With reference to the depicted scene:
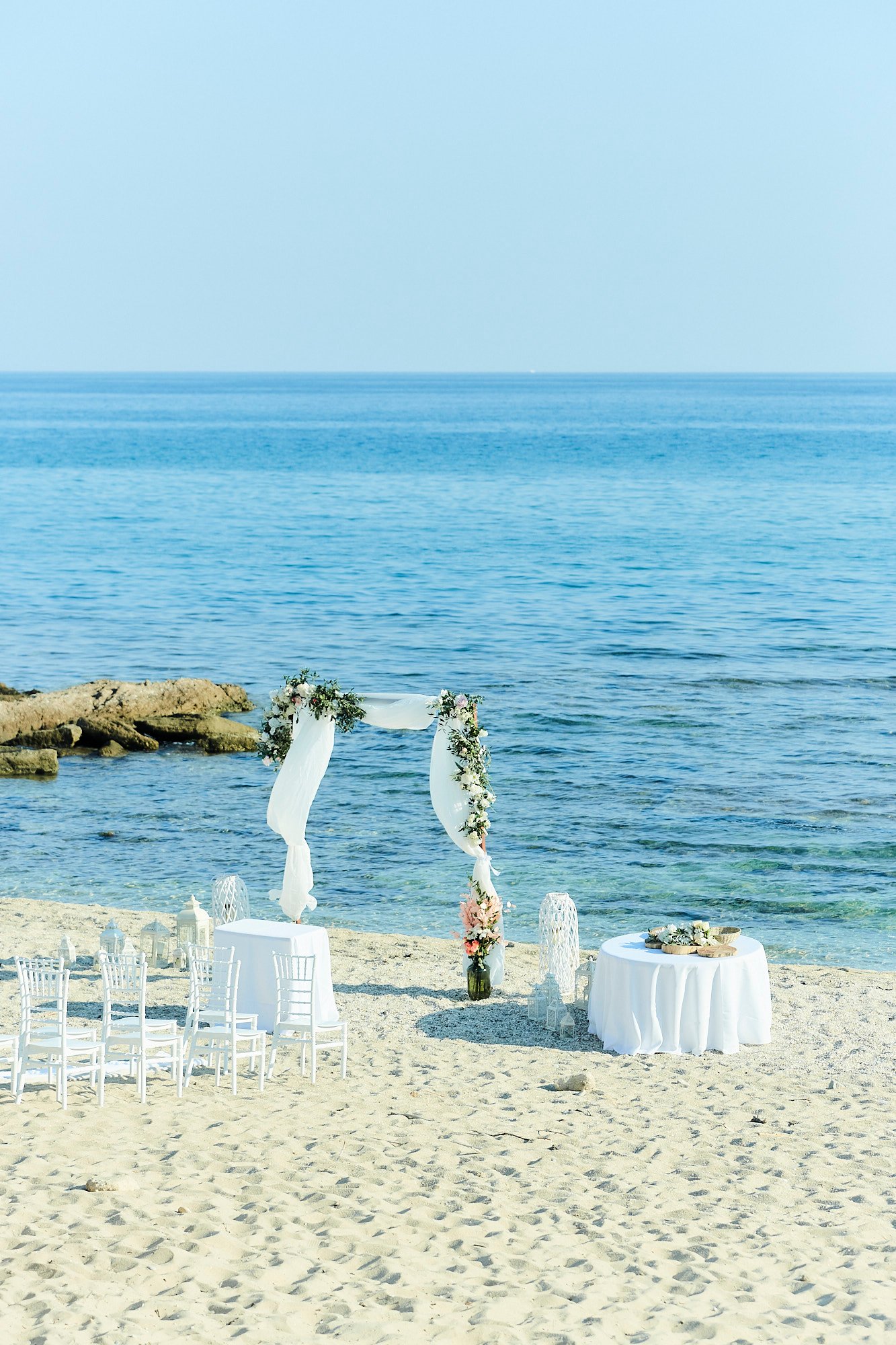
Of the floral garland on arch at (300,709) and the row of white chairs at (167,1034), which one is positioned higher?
the floral garland on arch at (300,709)

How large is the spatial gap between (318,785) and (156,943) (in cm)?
238

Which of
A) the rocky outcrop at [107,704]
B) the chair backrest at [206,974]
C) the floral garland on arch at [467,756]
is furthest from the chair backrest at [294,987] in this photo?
the rocky outcrop at [107,704]

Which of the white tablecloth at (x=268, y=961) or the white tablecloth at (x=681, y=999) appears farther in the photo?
the white tablecloth at (x=268, y=961)

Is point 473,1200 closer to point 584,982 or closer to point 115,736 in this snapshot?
point 584,982

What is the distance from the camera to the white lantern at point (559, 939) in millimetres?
13383

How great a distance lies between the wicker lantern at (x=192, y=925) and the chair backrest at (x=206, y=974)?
63.7 inches

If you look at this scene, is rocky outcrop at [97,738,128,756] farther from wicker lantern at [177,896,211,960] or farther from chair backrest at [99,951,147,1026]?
chair backrest at [99,951,147,1026]

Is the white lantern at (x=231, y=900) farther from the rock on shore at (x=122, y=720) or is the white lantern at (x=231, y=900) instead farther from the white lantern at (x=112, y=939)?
the rock on shore at (x=122, y=720)

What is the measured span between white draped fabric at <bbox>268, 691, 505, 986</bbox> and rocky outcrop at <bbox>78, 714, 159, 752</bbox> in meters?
13.8

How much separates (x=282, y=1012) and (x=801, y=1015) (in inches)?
184

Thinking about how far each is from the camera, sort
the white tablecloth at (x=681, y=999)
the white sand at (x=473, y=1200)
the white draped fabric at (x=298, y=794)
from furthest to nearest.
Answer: the white draped fabric at (x=298, y=794), the white tablecloth at (x=681, y=999), the white sand at (x=473, y=1200)

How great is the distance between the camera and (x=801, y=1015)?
1308cm

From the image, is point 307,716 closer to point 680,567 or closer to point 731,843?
point 731,843

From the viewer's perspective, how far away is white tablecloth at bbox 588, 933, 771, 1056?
38.5 feet
